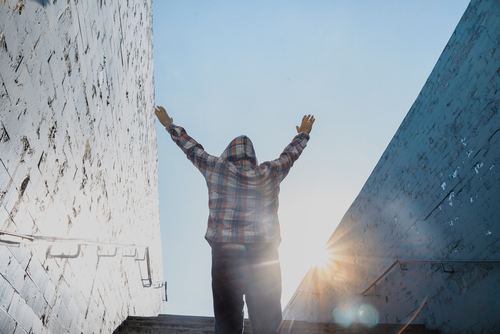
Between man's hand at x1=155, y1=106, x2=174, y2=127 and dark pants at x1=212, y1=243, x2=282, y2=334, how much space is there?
4.36 ft

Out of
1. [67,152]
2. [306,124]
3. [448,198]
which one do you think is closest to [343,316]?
[448,198]

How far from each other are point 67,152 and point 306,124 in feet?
6.63

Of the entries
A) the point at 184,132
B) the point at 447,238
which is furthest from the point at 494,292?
the point at 184,132

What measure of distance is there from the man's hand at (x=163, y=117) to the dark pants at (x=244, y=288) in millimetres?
1329

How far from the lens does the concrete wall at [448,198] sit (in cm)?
281

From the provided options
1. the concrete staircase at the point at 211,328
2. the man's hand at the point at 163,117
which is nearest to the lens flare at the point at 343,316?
the concrete staircase at the point at 211,328

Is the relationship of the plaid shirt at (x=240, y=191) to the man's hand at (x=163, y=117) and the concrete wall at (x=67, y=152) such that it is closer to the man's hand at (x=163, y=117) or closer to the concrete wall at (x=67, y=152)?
the man's hand at (x=163, y=117)

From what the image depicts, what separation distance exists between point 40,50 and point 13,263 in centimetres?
110

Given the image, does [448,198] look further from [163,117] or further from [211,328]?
[163,117]

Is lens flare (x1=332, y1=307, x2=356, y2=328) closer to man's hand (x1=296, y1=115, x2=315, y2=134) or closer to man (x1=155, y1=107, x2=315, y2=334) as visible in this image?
man's hand (x1=296, y1=115, x2=315, y2=134)

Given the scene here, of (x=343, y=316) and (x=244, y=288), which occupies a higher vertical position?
(x=343, y=316)

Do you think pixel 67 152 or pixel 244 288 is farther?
pixel 67 152

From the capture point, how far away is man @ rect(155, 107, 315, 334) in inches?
62.6

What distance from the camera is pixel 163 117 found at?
2576 millimetres
